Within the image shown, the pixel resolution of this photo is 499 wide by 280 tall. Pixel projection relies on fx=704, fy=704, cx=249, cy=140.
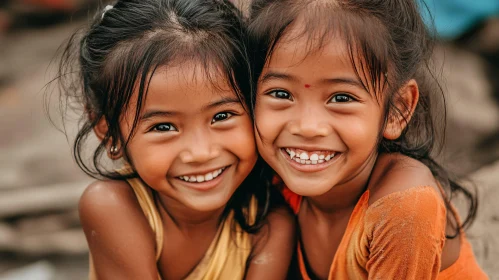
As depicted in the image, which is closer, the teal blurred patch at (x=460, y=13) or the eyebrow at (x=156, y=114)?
the eyebrow at (x=156, y=114)

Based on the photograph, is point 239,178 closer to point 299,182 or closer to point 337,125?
A: point 299,182

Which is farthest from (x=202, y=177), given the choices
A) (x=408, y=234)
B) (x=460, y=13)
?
(x=460, y=13)

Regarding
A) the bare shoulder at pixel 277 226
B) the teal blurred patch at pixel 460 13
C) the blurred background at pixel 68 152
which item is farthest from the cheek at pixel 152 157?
the teal blurred patch at pixel 460 13

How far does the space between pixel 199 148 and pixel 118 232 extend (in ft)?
A: 1.46

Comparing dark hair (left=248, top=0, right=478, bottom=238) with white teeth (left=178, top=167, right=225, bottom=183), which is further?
white teeth (left=178, top=167, right=225, bottom=183)

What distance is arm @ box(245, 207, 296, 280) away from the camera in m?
2.46

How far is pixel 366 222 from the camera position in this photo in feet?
7.04

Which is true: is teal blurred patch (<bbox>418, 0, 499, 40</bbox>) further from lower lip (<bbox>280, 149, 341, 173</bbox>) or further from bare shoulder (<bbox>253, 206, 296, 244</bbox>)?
lower lip (<bbox>280, 149, 341, 173</bbox>)

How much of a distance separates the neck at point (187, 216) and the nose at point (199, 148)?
1.04 ft

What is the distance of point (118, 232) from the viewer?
2354 millimetres

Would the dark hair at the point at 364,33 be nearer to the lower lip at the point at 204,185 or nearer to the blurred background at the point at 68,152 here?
the lower lip at the point at 204,185

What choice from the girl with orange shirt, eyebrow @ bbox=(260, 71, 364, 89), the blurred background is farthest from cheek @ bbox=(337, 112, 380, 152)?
the blurred background

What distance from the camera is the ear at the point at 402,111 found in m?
2.20

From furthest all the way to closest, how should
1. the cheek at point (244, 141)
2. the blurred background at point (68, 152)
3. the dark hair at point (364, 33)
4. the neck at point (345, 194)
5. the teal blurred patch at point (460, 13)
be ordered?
the teal blurred patch at point (460, 13)
the blurred background at point (68, 152)
the neck at point (345, 194)
the cheek at point (244, 141)
the dark hair at point (364, 33)
